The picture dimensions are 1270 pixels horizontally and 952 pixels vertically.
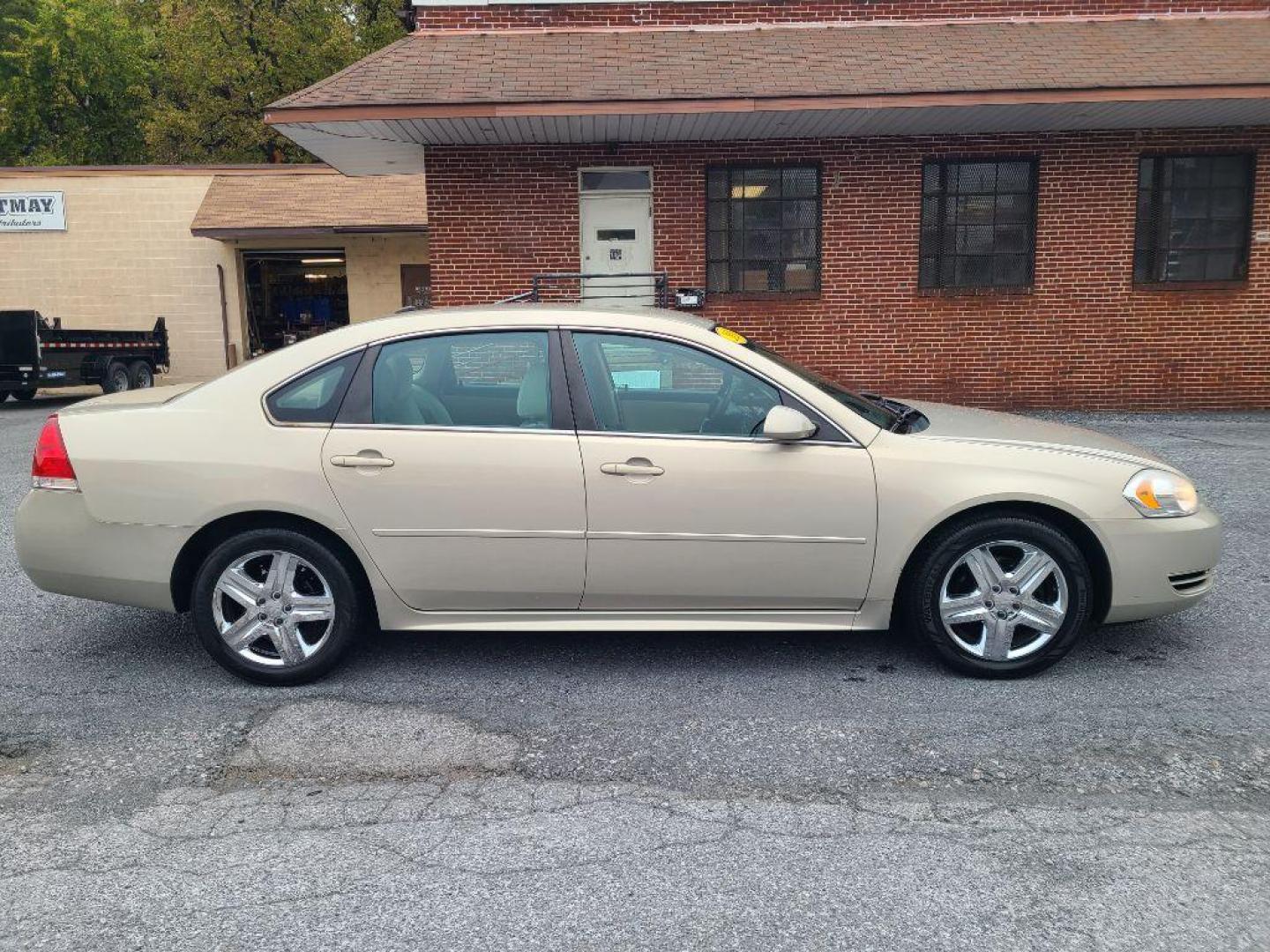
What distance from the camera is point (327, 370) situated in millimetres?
4422

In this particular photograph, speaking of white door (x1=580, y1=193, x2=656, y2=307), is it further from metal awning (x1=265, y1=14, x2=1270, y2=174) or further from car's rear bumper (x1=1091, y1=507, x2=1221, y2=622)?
car's rear bumper (x1=1091, y1=507, x2=1221, y2=622)

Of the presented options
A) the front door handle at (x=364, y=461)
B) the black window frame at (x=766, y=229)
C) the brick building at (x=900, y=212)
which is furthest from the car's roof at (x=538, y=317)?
the black window frame at (x=766, y=229)

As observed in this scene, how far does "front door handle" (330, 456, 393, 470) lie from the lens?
4.24m

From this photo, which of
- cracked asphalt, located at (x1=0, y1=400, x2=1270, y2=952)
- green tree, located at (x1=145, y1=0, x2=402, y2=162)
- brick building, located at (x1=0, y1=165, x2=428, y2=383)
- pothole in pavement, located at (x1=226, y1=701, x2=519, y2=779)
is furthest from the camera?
green tree, located at (x1=145, y1=0, x2=402, y2=162)

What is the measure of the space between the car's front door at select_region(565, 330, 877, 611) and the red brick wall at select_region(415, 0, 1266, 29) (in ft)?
34.2

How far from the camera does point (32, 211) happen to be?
20.4 m

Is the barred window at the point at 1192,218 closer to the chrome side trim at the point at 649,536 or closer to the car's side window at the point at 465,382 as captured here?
the chrome side trim at the point at 649,536

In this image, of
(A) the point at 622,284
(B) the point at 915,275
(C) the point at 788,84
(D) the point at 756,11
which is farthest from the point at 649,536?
(D) the point at 756,11

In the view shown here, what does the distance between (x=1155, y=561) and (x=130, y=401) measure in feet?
14.4

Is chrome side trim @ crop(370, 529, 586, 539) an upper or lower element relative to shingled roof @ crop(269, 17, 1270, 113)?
lower

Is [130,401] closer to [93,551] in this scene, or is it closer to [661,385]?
[93,551]

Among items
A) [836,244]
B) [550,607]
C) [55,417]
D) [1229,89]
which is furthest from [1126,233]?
[55,417]

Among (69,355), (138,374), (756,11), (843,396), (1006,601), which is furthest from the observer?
(138,374)

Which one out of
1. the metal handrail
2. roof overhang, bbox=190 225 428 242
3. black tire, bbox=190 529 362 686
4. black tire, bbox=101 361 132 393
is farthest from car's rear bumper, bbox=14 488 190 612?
roof overhang, bbox=190 225 428 242
